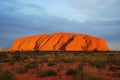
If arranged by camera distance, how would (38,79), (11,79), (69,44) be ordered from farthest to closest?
(69,44), (38,79), (11,79)

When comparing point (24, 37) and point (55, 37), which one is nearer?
point (55, 37)

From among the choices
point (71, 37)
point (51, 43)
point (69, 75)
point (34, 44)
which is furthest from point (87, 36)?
point (69, 75)

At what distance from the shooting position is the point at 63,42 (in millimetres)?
126438

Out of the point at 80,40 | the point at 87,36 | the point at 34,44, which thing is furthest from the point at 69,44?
the point at 34,44

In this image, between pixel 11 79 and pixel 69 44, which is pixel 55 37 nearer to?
pixel 69 44

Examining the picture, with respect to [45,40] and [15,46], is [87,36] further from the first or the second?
[15,46]

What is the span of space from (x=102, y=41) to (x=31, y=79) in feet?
408

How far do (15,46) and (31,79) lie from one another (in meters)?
137

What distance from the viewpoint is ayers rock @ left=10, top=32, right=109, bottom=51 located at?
4813 inches

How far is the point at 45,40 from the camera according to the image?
133 m

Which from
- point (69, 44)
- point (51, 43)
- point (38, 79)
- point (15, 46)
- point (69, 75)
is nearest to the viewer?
point (38, 79)

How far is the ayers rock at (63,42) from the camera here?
401ft

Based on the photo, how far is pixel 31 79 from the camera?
13.4 metres

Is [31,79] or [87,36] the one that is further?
[87,36]
